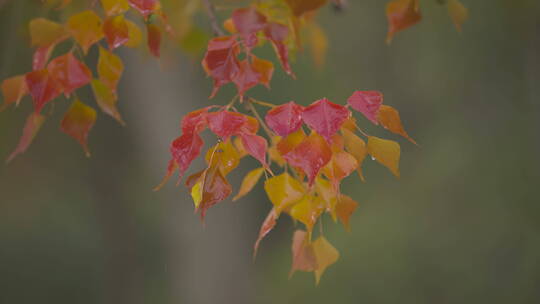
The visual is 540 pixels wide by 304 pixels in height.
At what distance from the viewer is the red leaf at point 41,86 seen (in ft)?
2.36

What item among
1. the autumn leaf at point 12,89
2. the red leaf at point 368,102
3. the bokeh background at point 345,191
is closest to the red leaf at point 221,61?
the red leaf at point 368,102

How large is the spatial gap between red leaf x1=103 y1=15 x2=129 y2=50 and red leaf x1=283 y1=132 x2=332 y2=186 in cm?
27

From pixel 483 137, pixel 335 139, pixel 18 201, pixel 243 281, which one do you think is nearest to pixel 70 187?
pixel 18 201

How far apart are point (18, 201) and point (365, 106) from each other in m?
4.21

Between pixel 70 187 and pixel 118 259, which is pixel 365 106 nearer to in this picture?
pixel 118 259

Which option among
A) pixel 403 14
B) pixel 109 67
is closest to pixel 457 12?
pixel 403 14

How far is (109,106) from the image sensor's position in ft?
2.69

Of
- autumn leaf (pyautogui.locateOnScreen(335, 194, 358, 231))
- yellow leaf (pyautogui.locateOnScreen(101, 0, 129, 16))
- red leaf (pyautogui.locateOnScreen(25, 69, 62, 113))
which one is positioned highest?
yellow leaf (pyautogui.locateOnScreen(101, 0, 129, 16))

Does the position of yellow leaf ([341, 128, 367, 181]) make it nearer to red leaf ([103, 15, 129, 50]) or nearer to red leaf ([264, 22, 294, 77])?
red leaf ([264, 22, 294, 77])

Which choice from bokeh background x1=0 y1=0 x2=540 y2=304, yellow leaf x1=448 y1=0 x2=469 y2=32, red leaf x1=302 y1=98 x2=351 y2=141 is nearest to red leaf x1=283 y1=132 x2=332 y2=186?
red leaf x1=302 y1=98 x2=351 y2=141

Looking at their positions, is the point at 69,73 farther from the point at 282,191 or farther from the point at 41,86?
the point at 282,191

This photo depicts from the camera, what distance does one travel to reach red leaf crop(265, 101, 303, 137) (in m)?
0.60

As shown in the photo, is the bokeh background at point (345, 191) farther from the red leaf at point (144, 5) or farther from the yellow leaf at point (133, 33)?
the red leaf at point (144, 5)

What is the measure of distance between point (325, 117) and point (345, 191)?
3173 millimetres
